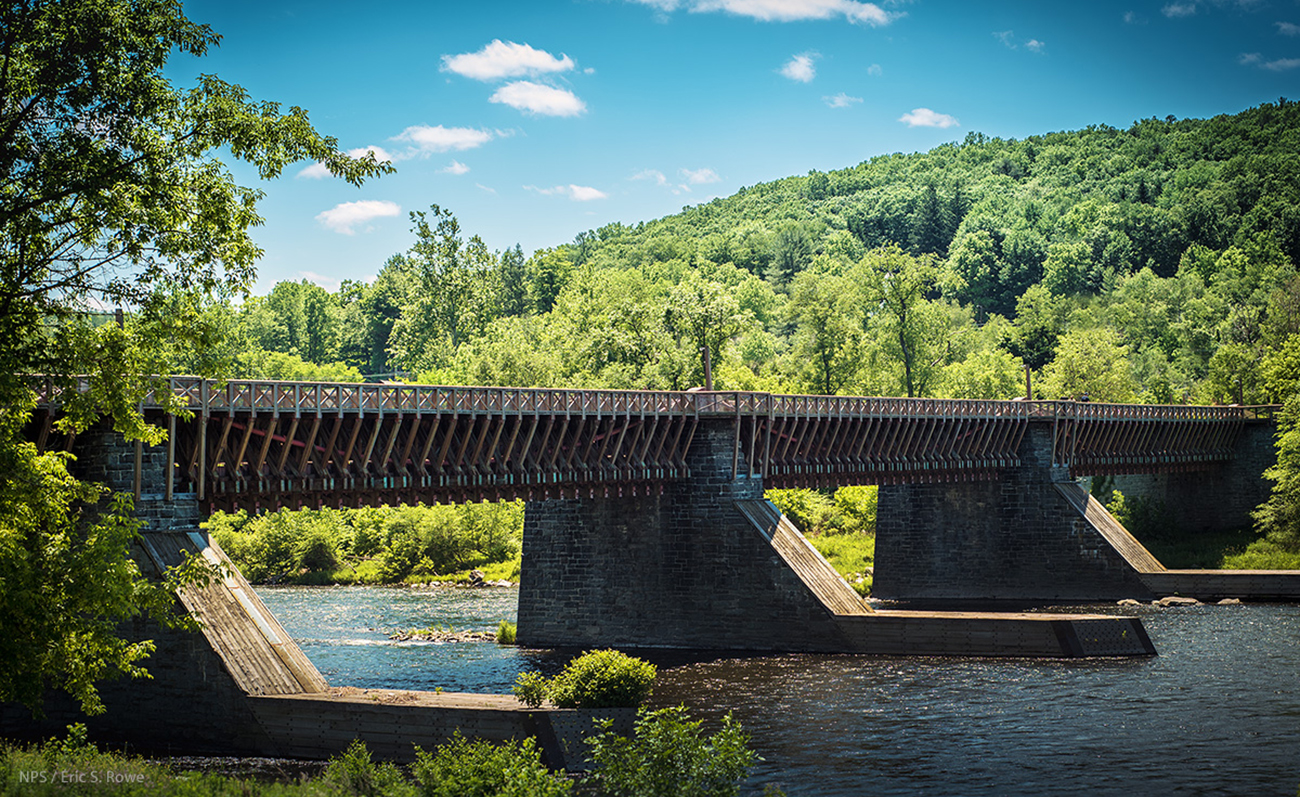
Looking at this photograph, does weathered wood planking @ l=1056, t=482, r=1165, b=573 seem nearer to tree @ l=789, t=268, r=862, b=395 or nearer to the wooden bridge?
the wooden bridge

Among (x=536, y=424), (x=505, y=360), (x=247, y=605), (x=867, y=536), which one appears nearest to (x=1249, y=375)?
(x=867, y=536)

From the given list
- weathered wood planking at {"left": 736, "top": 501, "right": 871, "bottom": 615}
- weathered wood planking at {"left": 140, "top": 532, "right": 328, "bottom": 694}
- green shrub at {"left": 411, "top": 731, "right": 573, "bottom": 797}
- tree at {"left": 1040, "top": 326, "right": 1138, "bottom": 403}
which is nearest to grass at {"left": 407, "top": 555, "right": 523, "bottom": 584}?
weathered wood planking at {"left": 736, "top": 501, "right": 871, "bottom": 615}

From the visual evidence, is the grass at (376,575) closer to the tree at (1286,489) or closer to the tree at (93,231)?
the tree at (1286,489)

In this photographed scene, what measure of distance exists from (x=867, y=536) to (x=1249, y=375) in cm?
3261

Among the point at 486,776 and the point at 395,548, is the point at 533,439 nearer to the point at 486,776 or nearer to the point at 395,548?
the point at 486,776

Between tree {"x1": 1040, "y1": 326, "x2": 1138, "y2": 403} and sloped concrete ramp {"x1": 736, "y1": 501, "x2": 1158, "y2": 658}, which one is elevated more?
tree {"x1": 1040, "y1": 326, "x2": 1138, "y2": 403}

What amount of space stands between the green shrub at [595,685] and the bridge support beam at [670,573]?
16352mm

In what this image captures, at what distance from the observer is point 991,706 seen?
31406 millimetres

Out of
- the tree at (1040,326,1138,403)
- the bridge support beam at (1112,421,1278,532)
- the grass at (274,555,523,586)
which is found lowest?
the grass at (274,555,523,586)

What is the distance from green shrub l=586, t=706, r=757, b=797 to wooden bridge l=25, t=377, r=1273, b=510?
10367 mm

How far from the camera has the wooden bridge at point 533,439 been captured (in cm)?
3055

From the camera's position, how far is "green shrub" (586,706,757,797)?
17141 mm

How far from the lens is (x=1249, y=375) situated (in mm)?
84375

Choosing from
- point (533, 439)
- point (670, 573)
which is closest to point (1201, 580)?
point (670, 573)
